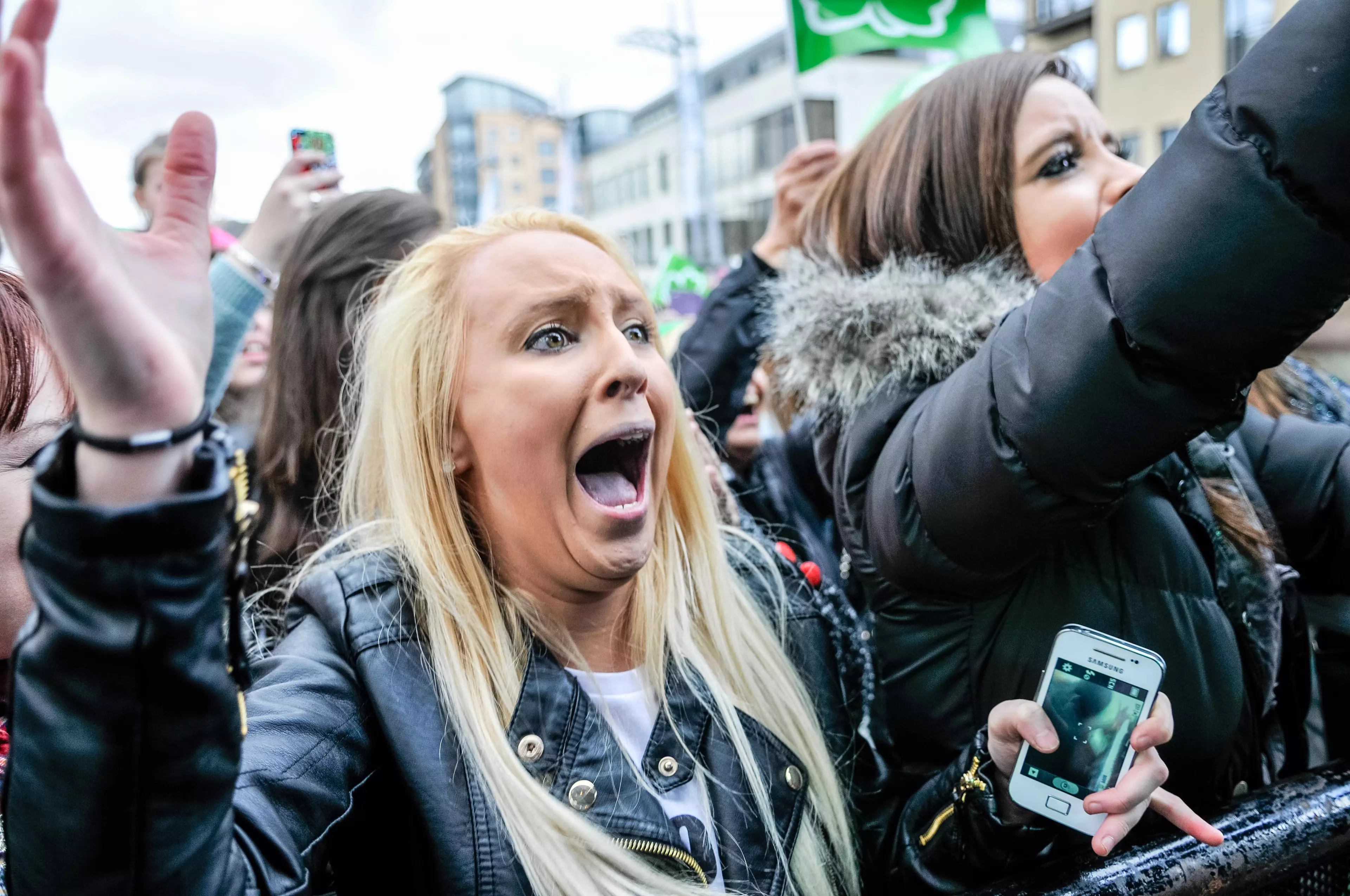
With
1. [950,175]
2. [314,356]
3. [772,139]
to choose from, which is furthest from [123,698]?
[772,139]

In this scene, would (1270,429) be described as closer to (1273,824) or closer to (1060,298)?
(1273,824)

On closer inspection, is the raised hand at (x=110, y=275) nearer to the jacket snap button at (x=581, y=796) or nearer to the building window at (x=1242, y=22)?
the jacket snap button at (x=581, y=796)

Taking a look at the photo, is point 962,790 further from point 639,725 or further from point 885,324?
point 885,324

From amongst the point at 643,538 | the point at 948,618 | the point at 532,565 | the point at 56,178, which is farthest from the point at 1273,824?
the point at 56,178

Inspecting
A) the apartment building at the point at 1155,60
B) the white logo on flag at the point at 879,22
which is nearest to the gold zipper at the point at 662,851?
the white logo on flag at the point at 879,22

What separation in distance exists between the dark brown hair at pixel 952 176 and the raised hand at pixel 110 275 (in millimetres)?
1092

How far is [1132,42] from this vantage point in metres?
18.1

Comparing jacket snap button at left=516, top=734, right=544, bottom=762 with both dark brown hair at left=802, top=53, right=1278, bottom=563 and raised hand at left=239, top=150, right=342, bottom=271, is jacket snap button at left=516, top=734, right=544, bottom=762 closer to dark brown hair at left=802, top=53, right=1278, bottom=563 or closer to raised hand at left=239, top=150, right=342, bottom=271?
dark brown hair at left=802, top=53, right=1278, bottom=563

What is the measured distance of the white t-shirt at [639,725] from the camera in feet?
4.30

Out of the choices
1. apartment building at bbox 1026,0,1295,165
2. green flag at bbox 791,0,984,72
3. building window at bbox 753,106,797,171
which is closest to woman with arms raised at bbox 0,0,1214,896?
green flag at bbox 791,0,984,72

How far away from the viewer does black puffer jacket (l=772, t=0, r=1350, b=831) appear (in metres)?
0.86

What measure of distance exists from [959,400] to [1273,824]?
70 cm

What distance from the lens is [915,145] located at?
1604 millimetres

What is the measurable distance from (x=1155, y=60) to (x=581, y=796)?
2051cm
